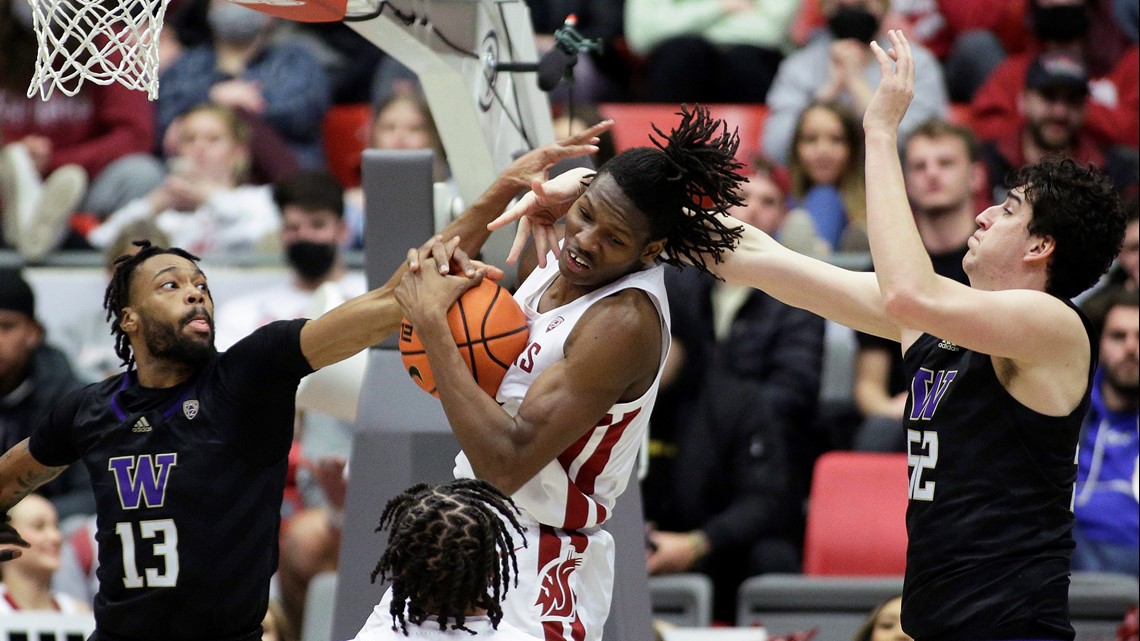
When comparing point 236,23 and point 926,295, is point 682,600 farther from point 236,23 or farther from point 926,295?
point 236,23

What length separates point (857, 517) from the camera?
22.7 ft

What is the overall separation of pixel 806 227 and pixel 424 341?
4176mm

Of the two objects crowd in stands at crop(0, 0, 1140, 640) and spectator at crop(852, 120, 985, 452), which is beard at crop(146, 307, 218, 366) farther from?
spectator at crop(852, 120, 985, 452)

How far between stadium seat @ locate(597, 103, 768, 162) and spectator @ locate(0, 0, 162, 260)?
9.08 ft

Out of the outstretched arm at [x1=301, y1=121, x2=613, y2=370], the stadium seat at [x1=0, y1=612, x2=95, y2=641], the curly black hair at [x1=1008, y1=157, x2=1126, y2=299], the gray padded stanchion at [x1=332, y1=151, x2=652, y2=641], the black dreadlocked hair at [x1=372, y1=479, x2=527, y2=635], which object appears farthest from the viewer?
the stadium seat at [x1=0, y1=612, x2=95, y2=641]

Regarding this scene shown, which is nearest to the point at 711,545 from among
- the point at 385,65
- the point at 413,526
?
the point at 413,526

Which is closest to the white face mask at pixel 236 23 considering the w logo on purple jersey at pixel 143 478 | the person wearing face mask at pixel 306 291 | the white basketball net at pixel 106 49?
the person wearing face mask at pixel 306 291

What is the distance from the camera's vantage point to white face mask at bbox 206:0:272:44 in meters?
9.57

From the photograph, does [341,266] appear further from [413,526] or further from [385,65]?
[413,526]

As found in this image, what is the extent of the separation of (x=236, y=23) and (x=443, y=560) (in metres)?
7.04

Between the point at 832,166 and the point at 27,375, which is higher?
the point at 832,166

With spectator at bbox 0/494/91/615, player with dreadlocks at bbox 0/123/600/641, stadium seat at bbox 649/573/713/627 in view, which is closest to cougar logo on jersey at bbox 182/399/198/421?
player with dreadlocks at bbox 0/123/600/641

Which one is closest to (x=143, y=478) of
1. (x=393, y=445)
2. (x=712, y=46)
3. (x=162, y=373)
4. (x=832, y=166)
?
(x=162, y=373)

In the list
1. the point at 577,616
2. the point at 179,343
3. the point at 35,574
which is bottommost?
the point at 35,574
